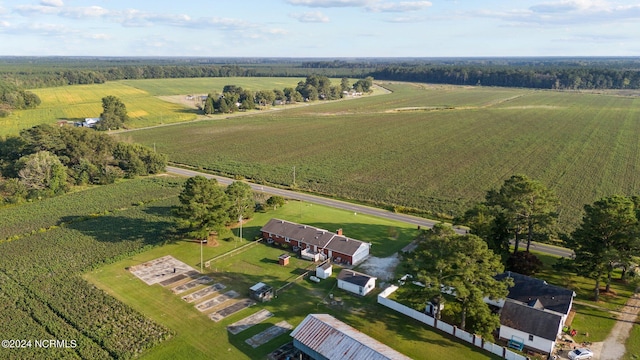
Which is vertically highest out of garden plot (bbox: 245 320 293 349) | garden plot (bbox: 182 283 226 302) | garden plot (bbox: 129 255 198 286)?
garden plot (bbox: 129 255 198 286)

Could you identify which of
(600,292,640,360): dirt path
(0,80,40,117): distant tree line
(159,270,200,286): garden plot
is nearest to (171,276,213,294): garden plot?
(159,270,200,286): garden plot

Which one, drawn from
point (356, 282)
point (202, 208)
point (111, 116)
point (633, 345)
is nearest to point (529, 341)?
point (633, 345)

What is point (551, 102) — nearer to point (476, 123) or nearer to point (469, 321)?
point (476, 123)

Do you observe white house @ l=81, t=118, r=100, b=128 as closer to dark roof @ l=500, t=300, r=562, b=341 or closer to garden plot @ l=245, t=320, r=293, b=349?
garden plot @ l=245, t=320, r=293, b=349

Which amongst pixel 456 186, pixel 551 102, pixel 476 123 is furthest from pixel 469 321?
pixel 551 102

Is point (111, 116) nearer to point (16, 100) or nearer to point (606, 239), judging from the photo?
point (16, 100)

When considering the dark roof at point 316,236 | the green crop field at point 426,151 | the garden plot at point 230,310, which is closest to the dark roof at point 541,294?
the dark roof at point 316,236
